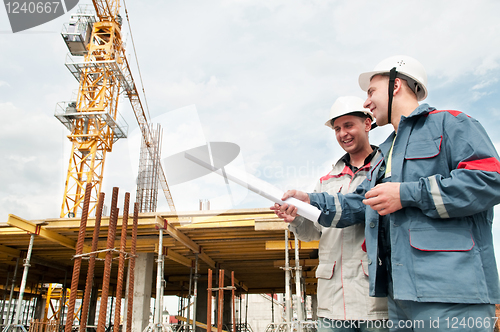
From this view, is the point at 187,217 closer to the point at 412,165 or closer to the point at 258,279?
the point at 412,165

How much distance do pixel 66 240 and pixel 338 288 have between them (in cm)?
1149

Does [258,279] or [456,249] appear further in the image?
[258,279]

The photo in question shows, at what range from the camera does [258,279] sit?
22281 mm

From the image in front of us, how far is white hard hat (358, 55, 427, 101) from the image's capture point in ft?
6.95

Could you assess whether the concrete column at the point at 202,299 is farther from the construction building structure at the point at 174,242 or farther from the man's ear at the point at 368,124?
the man's ear at the point at 368,124

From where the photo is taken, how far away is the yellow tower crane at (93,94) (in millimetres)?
27016

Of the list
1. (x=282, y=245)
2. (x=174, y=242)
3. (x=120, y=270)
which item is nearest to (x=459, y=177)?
(x=120, y=270)

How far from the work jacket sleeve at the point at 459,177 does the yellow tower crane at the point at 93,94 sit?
24936 millimetres

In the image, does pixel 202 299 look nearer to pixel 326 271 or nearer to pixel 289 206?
pixel 326 271

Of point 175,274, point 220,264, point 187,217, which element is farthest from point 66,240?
point 175,274

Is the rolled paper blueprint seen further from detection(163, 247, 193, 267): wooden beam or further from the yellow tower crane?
the yellow tower crane

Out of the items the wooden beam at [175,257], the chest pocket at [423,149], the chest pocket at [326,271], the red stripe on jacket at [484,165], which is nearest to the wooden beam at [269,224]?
the wooden beam at [175,257]

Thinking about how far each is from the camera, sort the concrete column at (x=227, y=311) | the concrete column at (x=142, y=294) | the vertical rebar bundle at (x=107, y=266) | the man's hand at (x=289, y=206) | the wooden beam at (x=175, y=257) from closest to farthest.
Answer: the man's hand at (x=289, y=206) < the vertical rebar bundle at (x=107, y=266) < the concrete column at (x=142, y=294) < the wooden beam at (x=175, y=257) < the concrete column at (x=227, y=311)

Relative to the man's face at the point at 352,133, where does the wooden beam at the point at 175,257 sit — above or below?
above
